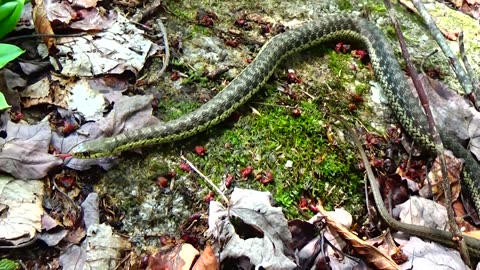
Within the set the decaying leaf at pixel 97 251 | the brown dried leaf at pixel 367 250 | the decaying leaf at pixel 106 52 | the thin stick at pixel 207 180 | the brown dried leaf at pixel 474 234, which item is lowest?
the decaying leaf at pixel 97 251

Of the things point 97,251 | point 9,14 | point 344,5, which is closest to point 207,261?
point 97,251

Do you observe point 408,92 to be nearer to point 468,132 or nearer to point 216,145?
point 468,132

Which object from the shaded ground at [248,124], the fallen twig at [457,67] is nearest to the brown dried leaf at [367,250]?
the shaded ground at [248,124]

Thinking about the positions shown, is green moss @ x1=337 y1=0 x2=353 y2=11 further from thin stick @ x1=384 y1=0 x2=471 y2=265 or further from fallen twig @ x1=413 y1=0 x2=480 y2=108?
thin stick @ x1=384 y1=0 x2=471 y2=265

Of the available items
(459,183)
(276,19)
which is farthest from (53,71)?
(459,183)

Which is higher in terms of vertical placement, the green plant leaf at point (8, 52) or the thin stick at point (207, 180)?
the green plant leaf at point (8, 52)

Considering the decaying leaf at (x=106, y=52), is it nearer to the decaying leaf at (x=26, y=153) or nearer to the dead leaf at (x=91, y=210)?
the decaying leaf at (x=26, y=153)

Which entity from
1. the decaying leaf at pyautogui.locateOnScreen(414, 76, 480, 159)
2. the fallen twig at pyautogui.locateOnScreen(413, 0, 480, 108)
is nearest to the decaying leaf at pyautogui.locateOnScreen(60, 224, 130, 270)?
the decaying leaf at pyautogui.locateOnScreen(414, 76, 480, 159)
